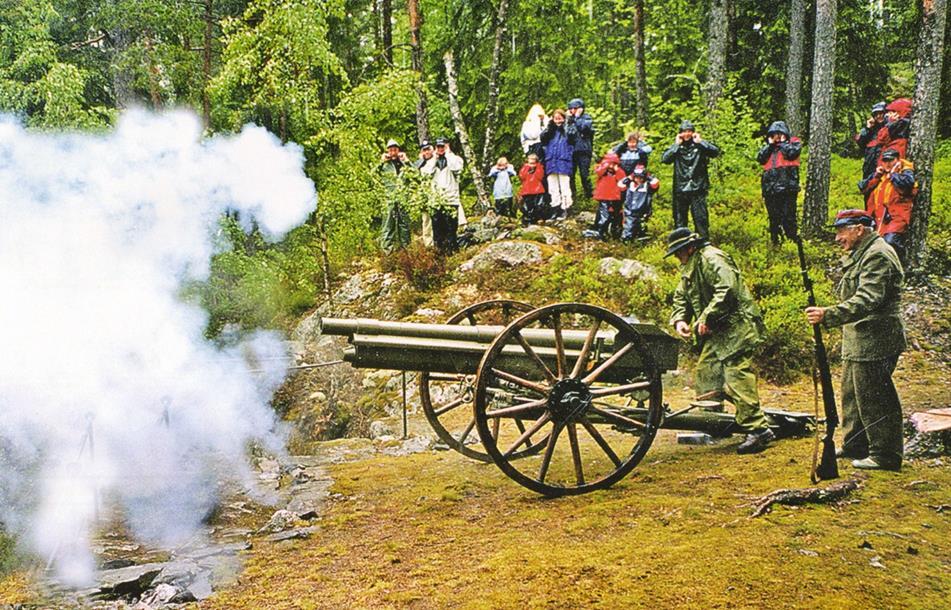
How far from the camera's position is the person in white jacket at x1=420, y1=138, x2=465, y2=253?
13805 millimetres

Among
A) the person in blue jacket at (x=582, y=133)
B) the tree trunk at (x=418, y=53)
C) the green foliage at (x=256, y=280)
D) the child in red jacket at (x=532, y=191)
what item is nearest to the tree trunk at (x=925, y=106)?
the person in blue jacket at (x=582, y=133)

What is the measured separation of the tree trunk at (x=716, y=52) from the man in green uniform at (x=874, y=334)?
9759mm

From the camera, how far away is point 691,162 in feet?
39.2

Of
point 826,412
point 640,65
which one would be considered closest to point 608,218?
point 640,65

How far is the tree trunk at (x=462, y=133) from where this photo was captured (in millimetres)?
15836

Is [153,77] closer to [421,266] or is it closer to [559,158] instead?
[421,266]

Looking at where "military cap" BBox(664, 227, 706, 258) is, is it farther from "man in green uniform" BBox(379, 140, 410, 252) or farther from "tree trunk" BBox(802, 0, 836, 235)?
"tree trunk" BBox(802, 0, 836, 235)

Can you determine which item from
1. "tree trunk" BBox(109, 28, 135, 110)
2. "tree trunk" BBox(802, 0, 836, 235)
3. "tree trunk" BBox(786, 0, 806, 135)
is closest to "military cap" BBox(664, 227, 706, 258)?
Answer: "tree trunk" BBox(802, 0, 836, 235)

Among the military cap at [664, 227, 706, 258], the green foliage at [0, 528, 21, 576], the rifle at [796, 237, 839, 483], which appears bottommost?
the green foliage at [0, 528, 21, 576]

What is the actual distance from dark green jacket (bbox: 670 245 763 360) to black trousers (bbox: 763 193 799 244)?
20.7 feet

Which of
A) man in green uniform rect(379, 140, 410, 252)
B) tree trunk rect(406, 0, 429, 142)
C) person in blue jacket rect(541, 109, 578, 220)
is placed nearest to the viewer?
man in green uniform rect(379, 140, 410, 252)

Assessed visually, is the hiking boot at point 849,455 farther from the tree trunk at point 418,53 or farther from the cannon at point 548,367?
the tree trunk at point 418,53

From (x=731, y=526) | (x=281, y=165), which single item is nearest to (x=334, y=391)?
(x=281, y=165)

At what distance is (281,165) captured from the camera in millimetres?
10375
